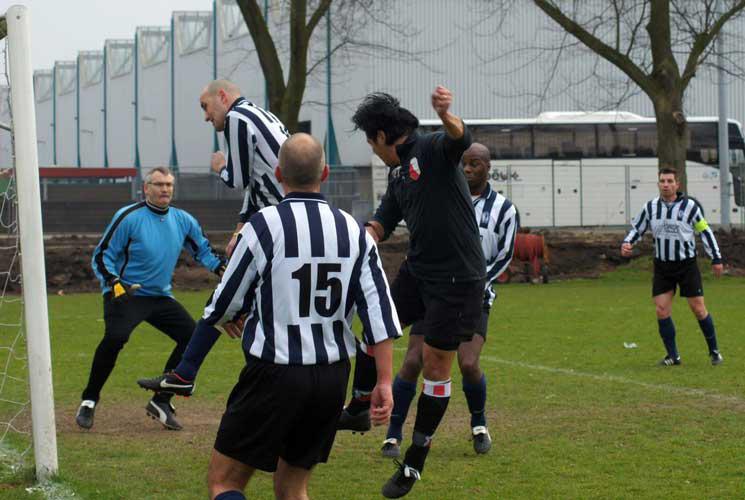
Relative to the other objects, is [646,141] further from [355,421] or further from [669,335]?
[355,421]

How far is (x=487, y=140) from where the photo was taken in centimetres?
3962

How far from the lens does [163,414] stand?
8.55 meters

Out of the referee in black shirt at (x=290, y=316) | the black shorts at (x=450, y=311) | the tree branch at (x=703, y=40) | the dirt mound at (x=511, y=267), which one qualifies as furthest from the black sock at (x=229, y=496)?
the tree branch at (x=703, y=40)

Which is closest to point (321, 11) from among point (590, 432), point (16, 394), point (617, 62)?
point (617, 62)

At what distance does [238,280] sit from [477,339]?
10.9ft

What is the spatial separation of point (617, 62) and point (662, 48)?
42.5 inches

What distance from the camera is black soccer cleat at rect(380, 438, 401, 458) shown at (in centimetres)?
746

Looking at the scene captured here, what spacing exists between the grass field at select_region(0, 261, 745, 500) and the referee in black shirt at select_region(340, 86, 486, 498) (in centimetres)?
47

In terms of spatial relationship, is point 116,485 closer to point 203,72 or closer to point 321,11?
point 321,11

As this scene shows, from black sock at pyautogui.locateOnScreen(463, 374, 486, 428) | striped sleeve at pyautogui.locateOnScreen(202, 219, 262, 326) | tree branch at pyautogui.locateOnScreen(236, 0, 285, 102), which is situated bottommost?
black sock at pyautogui.locateOnScreen(463, 374, 486, 428)

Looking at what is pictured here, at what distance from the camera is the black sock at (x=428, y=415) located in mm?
6445

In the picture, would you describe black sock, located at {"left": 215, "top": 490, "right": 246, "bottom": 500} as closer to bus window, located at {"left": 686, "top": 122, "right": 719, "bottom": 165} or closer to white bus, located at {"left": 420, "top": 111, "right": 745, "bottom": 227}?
white bus, located at {"left": 420, "top": 111, "right": 745, "bottom": 227}

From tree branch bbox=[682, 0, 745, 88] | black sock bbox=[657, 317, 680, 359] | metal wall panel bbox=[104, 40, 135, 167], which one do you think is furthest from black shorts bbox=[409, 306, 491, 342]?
metal wall panel bbox=[104, 40, 135, 167]

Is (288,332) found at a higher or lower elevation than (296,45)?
lower
